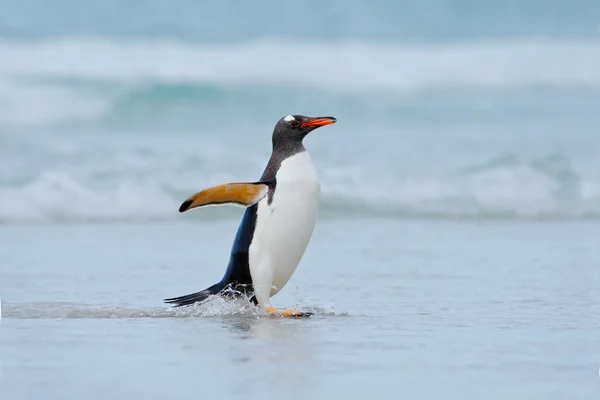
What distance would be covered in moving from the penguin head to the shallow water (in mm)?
1021

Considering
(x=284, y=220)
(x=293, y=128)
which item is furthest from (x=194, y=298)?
(x=293, y=128)

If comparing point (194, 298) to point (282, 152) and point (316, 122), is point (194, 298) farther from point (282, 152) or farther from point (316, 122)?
point (316, 122)

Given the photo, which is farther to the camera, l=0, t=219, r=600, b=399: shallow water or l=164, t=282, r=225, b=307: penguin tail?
l=164, t=282, r=225, b=307: penguin tail

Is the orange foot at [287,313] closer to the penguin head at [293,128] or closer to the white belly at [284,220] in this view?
the white belly at [284,220]

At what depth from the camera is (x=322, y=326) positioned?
6.22 meters

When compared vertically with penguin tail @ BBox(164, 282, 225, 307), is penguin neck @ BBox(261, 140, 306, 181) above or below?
above

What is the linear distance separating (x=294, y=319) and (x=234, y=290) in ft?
1.82

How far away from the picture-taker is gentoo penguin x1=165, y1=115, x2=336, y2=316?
267 inches

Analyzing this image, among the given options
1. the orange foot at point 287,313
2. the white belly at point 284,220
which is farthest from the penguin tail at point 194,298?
the orange foot at point 287,313

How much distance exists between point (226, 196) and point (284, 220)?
16.1 inches

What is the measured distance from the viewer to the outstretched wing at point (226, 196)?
655 cm

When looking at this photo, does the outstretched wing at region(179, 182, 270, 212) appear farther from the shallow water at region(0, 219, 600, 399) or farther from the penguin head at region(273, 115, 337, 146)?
the shallow water at region(0, 219, 600, 399)

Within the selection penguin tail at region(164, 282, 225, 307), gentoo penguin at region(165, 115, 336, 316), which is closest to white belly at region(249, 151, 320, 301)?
gentoo penguin at region(165, 115, 336, 316)

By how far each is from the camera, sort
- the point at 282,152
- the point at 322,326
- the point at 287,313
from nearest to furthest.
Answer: the point at 322,326
the point at 287,313
the point at 282,152
